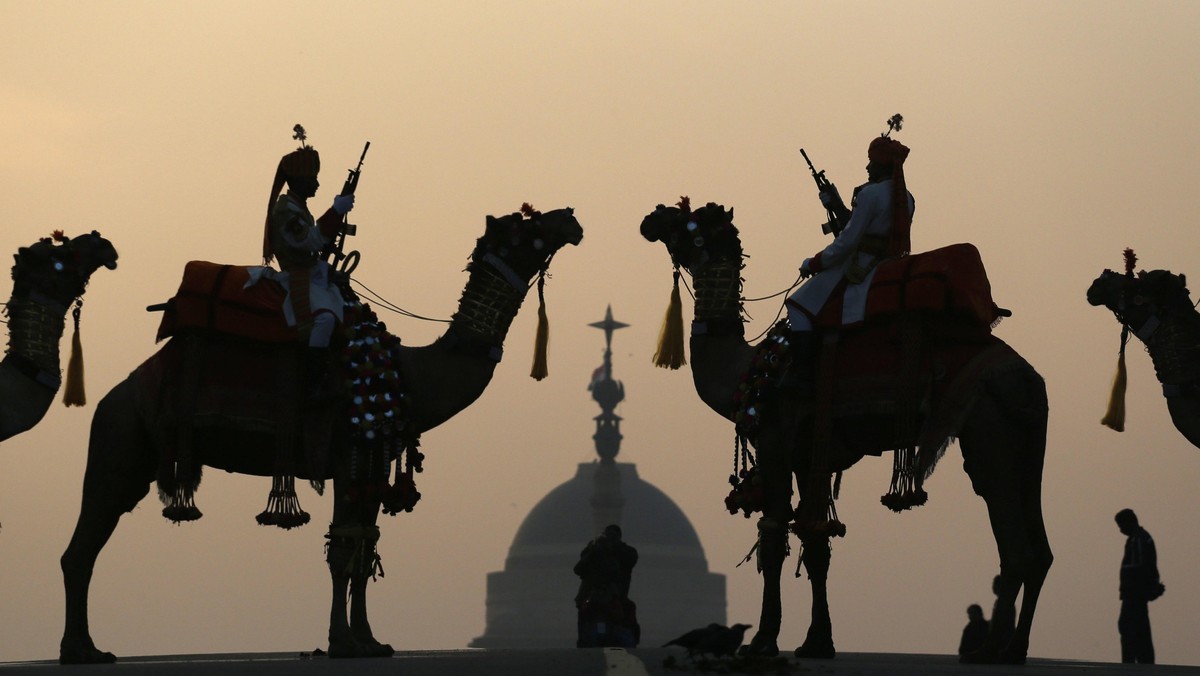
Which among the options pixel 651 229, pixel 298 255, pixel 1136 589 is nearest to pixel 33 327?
pixel 298 255

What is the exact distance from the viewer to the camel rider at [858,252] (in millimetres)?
21578

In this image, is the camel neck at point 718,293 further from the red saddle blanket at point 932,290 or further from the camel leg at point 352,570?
the camel leg at point 352,570

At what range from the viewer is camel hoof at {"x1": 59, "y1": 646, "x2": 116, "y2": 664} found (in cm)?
2127

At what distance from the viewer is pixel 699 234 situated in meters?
23.2

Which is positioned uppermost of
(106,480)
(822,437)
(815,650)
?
(822,437)

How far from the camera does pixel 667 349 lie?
23.6 m

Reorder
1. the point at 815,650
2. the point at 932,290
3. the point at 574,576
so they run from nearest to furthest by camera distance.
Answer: the point at 932,290, the point at 815,650, the point at 574,576

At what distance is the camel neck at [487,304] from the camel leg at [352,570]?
6.69 ft

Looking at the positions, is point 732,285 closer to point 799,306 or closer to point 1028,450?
point 799,306

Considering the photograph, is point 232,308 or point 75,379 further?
point 75,379

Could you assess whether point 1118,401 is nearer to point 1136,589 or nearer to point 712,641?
point 1136,589

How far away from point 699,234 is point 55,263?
601cm

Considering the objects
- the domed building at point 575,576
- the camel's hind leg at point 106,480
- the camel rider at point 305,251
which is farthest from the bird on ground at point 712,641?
the domed building at point 575,576

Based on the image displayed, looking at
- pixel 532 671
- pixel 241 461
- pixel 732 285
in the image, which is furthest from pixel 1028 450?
pixel 241 461
